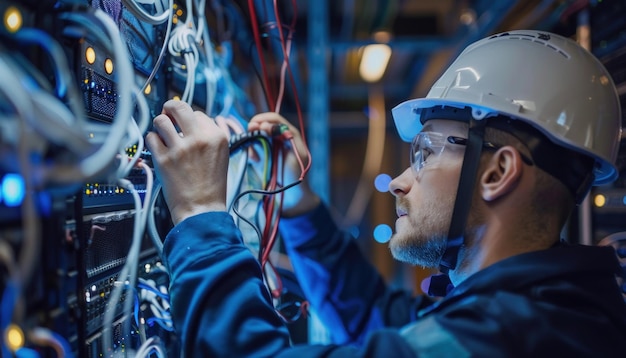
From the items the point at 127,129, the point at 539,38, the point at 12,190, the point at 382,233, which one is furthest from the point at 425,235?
the point at 382,233

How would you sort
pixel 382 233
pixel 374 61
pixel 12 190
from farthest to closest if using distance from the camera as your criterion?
pixel 382 233 < pixel 374 61 < pixel 12 190

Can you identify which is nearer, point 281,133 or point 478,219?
point 478,219

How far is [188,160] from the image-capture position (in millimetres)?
789

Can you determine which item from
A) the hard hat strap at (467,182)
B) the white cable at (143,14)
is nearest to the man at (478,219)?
the hard hat strap at (467,182)

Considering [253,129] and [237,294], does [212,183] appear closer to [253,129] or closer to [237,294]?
[237,294]

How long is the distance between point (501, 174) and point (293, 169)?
56 cm

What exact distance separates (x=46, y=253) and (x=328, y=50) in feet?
6.80

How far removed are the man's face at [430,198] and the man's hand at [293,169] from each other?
297 mm

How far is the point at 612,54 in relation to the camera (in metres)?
1.43

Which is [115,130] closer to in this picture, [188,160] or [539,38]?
[188,160]

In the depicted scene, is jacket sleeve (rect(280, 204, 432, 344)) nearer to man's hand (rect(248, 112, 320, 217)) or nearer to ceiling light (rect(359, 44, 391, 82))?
man's hand (rect(248, 112, 320, 217))

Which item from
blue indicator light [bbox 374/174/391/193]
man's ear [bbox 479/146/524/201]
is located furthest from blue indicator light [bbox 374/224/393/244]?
man's ear [bbox 479/146/524/201]

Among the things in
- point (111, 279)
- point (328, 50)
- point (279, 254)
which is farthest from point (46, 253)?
point (328, 50)

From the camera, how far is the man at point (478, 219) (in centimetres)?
74
